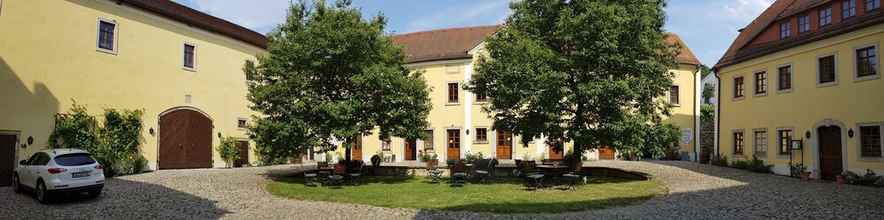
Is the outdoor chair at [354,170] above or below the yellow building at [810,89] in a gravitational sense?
below

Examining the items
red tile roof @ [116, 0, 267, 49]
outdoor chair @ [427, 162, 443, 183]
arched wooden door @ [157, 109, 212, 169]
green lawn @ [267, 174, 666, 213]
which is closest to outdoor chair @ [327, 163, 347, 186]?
green lawn @ [267, 174, 666, 213]

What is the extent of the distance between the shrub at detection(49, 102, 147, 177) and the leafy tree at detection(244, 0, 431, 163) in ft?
17.3

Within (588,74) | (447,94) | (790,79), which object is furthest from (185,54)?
(790,79)

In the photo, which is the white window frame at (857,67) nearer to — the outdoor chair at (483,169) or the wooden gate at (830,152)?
the wooden gate at (830,152)

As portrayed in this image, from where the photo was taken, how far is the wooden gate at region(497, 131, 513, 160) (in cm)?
3106

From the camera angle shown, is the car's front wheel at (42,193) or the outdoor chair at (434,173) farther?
the outdoor chair at (434,173)

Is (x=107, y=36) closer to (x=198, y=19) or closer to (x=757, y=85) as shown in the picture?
(x=198, y=19)

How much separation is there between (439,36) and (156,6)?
56.7 ft

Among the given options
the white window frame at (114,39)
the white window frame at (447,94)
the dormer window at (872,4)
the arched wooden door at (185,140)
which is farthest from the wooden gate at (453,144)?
the dormer window at (872,4)

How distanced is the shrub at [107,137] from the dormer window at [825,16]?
24.6 metres

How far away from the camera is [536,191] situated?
1595cm

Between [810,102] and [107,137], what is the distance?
24.5m

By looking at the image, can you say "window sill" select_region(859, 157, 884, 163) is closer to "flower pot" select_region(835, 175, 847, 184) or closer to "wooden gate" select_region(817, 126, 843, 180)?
"flower pot" select_region(835, 175, 847, 184)

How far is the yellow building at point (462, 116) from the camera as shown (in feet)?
102
